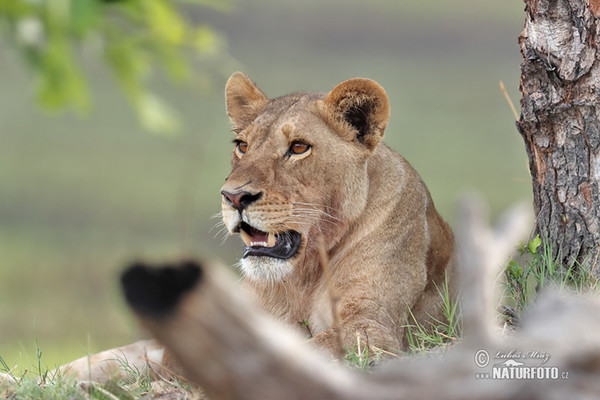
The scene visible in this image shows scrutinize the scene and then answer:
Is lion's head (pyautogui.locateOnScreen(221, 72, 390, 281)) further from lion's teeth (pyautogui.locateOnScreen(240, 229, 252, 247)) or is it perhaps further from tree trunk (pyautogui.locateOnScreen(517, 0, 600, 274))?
tree trunk (pyautogui.locateOnScreen(517, 0, 600, 274))

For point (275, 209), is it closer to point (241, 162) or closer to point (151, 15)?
point (241, 162)

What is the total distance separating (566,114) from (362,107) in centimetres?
104

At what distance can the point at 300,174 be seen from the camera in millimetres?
3633

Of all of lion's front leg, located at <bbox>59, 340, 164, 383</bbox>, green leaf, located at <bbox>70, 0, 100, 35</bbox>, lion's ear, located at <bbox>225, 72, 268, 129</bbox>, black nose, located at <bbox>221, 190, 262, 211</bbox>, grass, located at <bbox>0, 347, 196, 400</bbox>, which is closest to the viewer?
green leaf, located at <bbox>70, 0, 100, 35</bbox>

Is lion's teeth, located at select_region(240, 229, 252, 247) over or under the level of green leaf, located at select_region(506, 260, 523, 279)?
over

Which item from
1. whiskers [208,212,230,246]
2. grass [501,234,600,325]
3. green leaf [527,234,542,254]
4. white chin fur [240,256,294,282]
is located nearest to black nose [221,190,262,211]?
whiskers [208,212,230,246]

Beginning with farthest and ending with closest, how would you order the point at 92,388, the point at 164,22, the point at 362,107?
1. the point at 362,107
2. the point at 164,22
3. the point at 92,388

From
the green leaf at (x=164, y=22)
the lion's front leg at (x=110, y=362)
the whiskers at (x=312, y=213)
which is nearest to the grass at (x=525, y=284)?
the whiskers at (x=312, y=213)

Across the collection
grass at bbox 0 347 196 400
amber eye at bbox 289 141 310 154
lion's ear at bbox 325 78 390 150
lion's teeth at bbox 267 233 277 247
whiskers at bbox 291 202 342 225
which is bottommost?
grass at bbox 0 347 196 400

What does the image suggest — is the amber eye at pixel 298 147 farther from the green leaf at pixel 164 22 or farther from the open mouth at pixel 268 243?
the green leaf at pixel 164 22

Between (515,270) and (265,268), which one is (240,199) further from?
(515,270)

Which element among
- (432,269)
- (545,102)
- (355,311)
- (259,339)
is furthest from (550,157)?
(259,339)

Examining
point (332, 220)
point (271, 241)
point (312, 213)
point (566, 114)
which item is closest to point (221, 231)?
point (271, 241)

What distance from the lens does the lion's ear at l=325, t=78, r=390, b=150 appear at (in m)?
3.75
